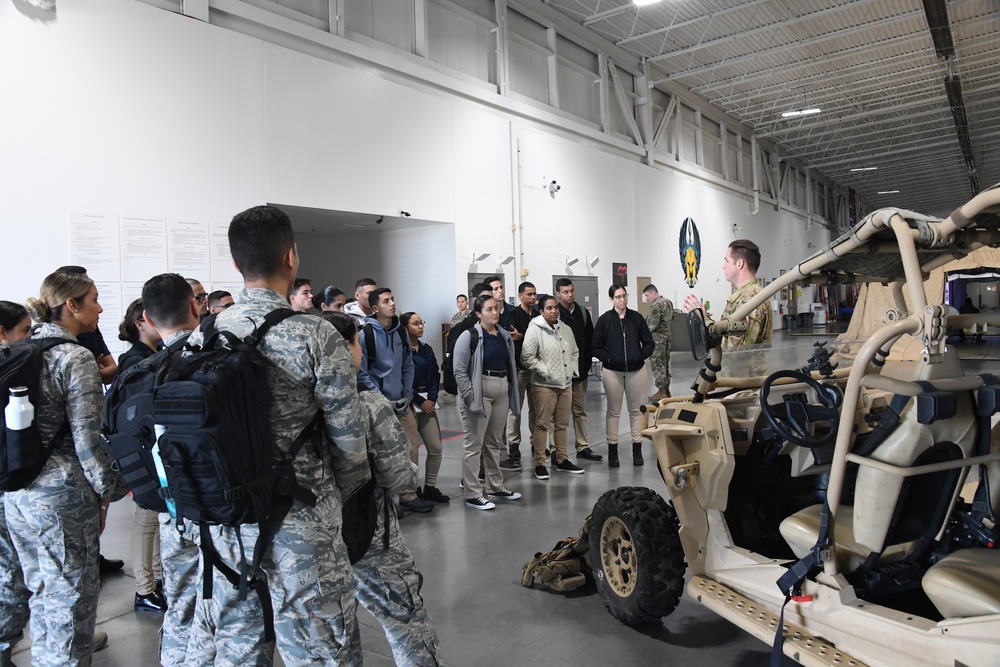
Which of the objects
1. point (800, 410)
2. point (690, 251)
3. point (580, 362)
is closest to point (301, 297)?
point (580, 362)

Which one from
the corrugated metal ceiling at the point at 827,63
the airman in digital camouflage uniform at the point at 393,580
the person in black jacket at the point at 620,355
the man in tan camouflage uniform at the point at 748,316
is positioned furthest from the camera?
the corrugated metal ceiling at the point at 827,63

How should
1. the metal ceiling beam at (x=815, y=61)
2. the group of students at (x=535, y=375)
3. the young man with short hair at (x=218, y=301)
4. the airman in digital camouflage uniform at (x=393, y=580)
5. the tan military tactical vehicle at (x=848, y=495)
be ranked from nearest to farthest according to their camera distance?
the tan military tactical vehicle at (x=848, y=495), the airman in digital camouflage uniform at (x=393, y=580), the group of students at (x=535, y=375), the young man with short hair at (x=218, y=301), the metal ceiling beam at (x=815, y=61)

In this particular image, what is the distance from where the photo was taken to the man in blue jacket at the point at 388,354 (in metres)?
5.07

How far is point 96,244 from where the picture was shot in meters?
6.44

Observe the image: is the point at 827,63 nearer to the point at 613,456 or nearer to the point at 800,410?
the point at 613,456

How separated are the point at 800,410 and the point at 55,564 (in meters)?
3.05

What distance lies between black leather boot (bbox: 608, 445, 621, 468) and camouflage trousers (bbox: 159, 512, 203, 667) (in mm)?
4733

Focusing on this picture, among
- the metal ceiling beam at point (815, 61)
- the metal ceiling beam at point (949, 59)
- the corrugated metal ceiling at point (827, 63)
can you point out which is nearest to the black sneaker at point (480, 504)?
the corrugated metal ceiling at point (827, 63)

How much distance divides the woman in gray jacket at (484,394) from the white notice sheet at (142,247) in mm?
3420

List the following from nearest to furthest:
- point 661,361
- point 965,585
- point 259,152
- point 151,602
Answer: point 965,585 < point 151,602 < point 259,152 < point 661,361

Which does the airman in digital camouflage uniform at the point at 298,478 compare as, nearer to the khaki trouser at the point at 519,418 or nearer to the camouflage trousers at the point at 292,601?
the camouflage trousers at the point at 292,601

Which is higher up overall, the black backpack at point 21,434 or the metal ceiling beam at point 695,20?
the metal ceiling beam at point 695,20

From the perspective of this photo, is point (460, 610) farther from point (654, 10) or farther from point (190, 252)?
point (654, 10)

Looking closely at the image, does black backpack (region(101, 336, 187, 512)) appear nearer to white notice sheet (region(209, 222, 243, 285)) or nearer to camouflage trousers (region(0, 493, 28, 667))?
camouflage trousers (region(0, 493, 28, 667))
